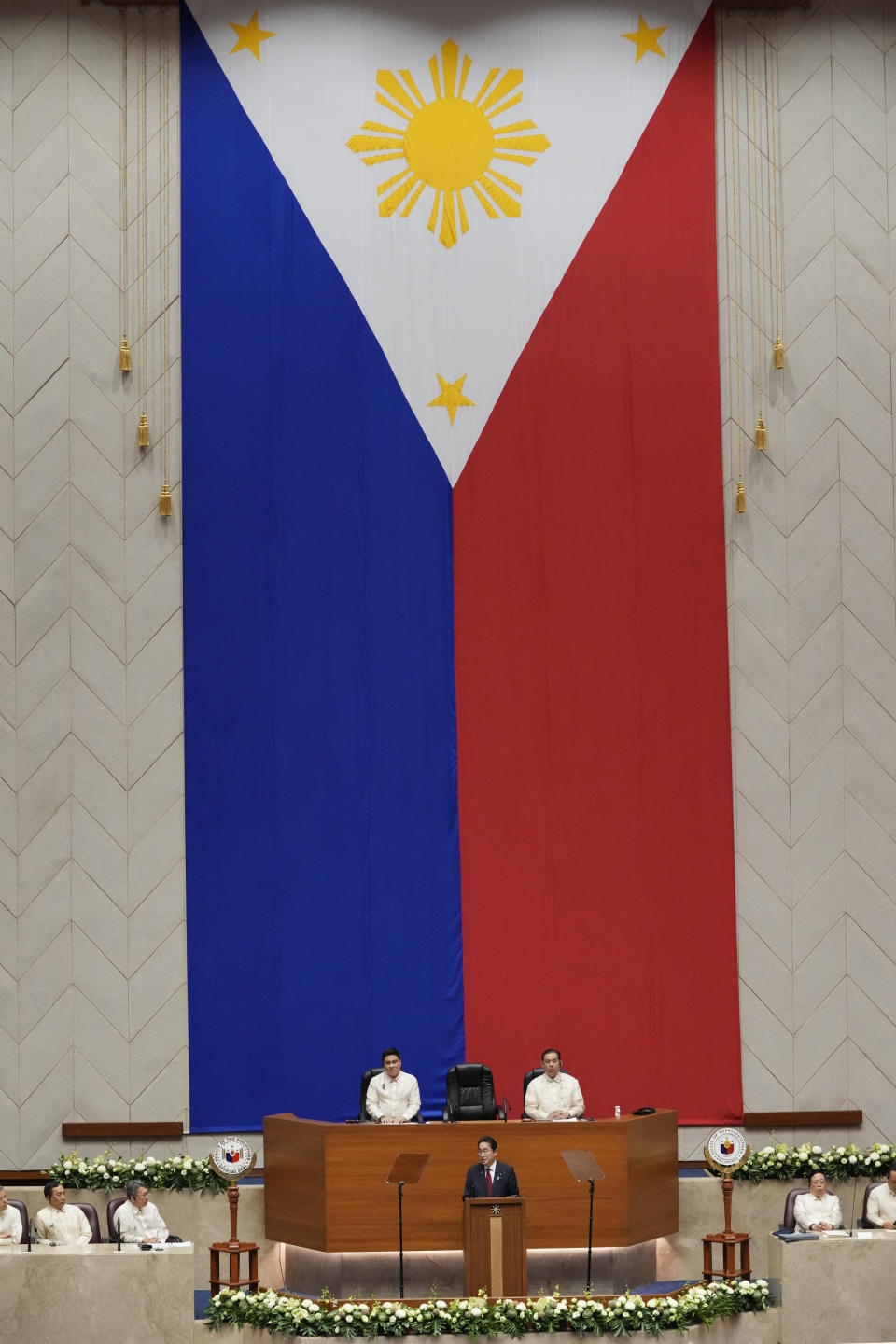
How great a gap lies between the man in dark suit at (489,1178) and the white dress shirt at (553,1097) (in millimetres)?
870

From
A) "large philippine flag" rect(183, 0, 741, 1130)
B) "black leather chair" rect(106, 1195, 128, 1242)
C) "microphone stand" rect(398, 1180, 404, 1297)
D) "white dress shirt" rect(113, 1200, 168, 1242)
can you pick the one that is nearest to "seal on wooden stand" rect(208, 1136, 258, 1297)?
"white dress shirt" rect(113, 1200, 168, 1242)

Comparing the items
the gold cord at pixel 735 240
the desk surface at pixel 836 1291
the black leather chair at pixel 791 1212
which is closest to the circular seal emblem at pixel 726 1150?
the black leather chair at pixel 791 1212

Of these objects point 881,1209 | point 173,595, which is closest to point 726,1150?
point 881,1209

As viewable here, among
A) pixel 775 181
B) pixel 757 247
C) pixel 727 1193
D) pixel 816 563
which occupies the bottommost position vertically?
pixel 727 1193

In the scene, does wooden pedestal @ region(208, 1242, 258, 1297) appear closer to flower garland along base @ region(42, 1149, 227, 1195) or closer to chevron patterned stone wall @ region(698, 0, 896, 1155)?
flower garland along base @ region(42, 1149, 227, 1195)

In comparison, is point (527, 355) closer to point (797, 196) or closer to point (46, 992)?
point (797, 196)

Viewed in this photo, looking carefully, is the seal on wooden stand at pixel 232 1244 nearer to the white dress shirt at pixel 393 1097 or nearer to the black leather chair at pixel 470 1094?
the white dress shirt at pixel 393 1097

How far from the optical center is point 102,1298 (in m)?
8.99

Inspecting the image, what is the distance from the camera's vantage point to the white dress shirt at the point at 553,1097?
10.6 metres

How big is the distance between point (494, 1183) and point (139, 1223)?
2.12 metres

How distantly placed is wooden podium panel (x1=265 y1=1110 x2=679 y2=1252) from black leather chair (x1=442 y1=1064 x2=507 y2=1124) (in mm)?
471

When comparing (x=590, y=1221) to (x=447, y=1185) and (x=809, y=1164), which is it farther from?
(x=809, y=1164)

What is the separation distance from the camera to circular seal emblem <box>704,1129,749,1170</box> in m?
10.1

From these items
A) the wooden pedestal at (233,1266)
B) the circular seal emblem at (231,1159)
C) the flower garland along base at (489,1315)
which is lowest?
the flower garland along base at (489,1315)
